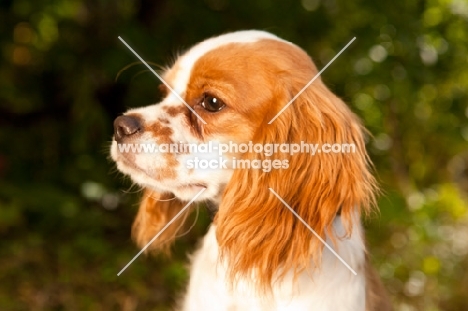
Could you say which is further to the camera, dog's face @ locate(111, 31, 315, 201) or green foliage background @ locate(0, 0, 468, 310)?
green foliage background @ locate(0, 0, 468, 310)

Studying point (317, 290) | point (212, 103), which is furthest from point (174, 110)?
point (317, 290)

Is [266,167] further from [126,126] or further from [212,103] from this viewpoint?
[126,126]

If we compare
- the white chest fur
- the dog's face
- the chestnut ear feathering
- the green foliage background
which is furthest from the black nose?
the green foliage background

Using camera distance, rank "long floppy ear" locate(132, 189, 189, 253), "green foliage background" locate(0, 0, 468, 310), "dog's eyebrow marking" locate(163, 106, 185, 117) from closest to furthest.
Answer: "dog's eyebrow marking" locate(163, 106, 185, 117)
"long floppy ear" locate(132, 189, 189, 253)
"green foliage background" locate(0, 0, 468, 310)

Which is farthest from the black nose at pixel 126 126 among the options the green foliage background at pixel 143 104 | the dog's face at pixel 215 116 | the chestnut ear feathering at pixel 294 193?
the green foliage background at pixel 143 104

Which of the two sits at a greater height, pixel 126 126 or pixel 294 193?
pixel 294 193

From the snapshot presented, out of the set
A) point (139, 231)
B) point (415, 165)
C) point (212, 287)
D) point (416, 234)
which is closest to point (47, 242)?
point (139, 231)

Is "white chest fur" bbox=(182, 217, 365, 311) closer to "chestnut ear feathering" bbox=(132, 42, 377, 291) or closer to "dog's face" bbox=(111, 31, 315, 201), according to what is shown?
"chestnut ear feathering" bbox=(132, 42, 377, 291)

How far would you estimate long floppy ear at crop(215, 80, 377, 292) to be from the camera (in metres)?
2.24

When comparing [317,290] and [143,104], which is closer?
[317,290]

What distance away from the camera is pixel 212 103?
229cm

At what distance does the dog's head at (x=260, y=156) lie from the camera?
2.25 meters

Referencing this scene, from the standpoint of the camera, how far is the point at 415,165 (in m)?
4.56

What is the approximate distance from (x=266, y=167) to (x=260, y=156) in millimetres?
48
